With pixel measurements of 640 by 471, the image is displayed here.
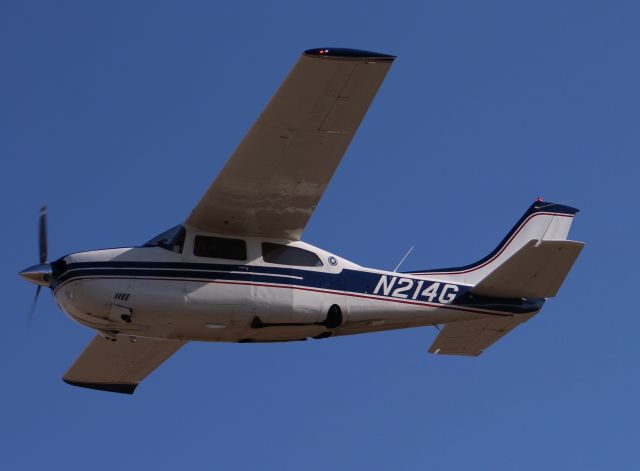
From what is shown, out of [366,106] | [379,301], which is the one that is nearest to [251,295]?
[379,301]

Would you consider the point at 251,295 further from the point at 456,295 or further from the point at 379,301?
the point at 456,295

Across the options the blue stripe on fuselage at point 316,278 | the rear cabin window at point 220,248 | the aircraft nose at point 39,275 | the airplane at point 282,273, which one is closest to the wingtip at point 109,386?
the airplane at point 282,273

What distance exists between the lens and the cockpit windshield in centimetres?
1792

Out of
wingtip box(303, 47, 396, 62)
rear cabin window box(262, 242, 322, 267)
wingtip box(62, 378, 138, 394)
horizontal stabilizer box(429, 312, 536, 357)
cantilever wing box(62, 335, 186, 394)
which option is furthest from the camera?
wingtip box(62, 378, 138, 394)

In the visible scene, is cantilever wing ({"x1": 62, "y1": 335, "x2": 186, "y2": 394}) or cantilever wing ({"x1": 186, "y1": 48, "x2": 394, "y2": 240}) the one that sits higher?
cantilever wing ({"x1": 186, "y1": 48, "x2": 394, "y2": 240})

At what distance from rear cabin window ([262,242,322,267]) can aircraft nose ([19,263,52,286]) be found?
3221 millimetres

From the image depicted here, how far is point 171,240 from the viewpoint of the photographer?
Result: 59.0 feet

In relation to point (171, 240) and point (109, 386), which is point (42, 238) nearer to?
point (171, 240)

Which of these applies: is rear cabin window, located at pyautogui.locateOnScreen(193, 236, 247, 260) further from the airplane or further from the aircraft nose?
the aircraft nose

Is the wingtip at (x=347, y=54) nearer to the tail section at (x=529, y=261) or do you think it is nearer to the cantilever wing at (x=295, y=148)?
the cantilever wing at (x=295, y=148)

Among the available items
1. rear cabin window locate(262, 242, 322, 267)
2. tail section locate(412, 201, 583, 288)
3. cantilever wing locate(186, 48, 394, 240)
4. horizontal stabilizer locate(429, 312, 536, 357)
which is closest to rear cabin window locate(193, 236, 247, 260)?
cantilever wing locate(186, 48, 394, 240)

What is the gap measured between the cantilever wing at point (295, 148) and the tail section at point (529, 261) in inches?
111

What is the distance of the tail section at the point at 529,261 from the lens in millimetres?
18428

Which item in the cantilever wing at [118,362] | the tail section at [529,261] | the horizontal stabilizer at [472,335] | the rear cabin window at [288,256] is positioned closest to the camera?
the rear cabin window at [288,256]
